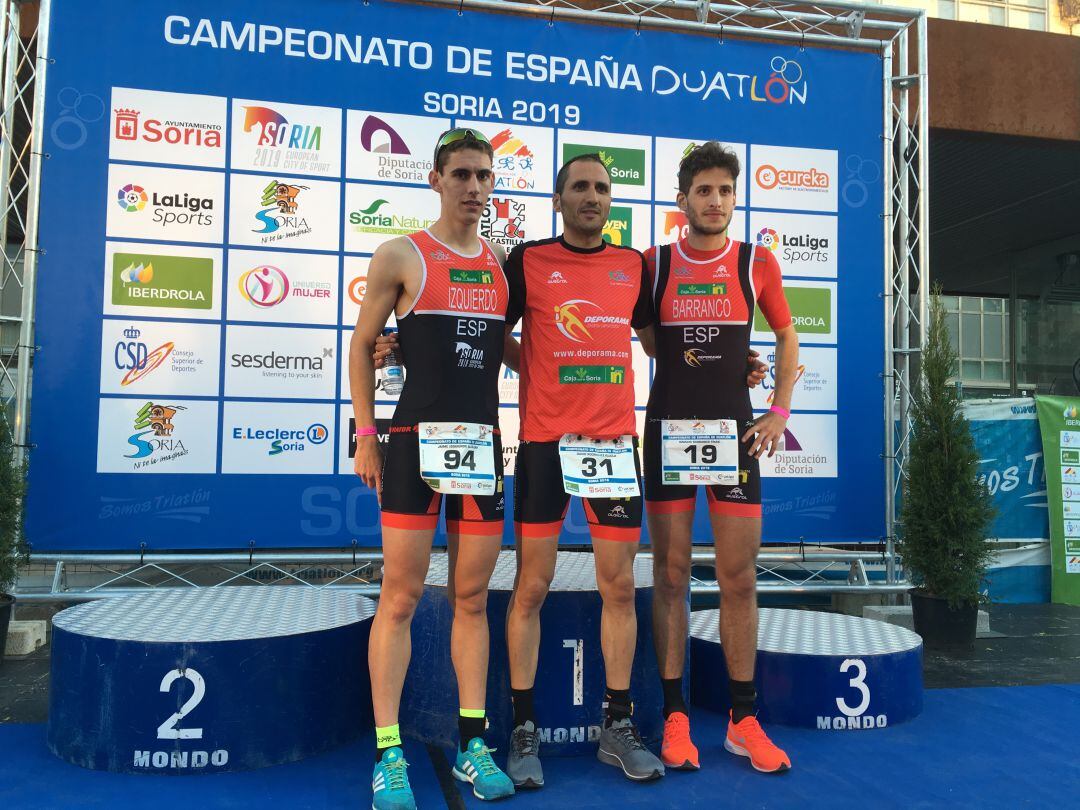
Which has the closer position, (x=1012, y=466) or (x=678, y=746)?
(x=678, y=746)

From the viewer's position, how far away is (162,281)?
4551 mm

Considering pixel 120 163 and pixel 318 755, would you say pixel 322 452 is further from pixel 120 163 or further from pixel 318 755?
pixel 318 755

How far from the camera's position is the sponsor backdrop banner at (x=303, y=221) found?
176 inches

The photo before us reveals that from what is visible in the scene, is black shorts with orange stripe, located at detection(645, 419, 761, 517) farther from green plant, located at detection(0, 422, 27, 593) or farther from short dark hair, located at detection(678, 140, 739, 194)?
green plant, located at detection(0, 422, 27, 593)

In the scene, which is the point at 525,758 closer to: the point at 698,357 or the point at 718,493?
the point at 718,493

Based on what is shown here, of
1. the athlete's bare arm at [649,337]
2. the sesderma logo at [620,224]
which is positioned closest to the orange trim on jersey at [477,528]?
the athlete's bare arm at [649,337]

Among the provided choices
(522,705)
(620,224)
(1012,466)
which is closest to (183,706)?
(522,705)

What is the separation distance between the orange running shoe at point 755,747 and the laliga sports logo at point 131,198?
3924 mm

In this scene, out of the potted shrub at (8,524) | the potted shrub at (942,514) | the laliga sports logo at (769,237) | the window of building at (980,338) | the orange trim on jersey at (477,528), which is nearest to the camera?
the orange trim on jersey at (477,528)

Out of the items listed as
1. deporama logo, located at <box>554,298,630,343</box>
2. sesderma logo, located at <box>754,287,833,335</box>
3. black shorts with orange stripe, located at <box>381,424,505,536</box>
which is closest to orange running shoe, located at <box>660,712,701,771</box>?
black shorts with orange stripe, located at <box>381,424,505,536</box>

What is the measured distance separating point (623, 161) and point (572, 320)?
291cm

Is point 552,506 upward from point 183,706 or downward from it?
upward

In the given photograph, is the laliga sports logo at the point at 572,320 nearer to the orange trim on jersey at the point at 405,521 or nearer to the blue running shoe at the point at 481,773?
the orange trim on jersey at the point at 405,521

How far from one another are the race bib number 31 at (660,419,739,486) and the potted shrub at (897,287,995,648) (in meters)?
2.71
